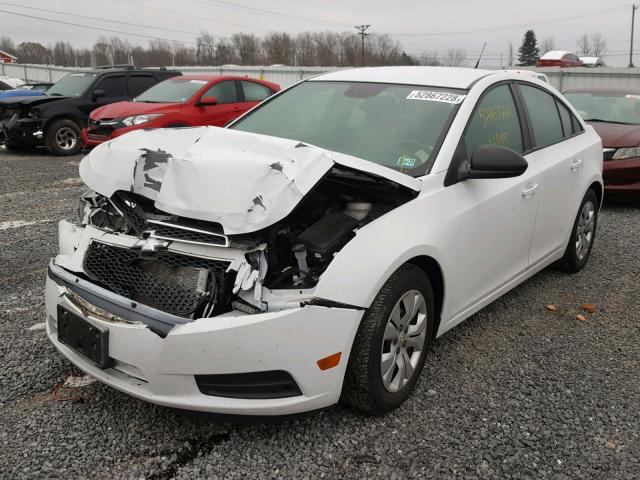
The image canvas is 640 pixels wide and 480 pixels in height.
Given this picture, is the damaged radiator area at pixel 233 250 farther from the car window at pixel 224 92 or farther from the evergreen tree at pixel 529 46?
the evergreen tree at pixel 529 46

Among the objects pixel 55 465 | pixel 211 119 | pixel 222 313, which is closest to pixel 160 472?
pixel 55 465

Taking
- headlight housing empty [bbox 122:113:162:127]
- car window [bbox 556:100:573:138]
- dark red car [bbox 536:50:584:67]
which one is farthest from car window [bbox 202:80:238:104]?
dark red car [bbox 536:50:584:67]

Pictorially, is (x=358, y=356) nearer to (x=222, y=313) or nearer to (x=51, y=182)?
(x=222, y=313)

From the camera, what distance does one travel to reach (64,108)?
38.2 ft

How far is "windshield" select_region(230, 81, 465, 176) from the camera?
325 cm

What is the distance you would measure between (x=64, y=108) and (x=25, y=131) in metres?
0.86

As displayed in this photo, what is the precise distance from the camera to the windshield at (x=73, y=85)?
39.8 ft

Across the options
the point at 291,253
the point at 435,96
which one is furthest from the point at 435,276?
the point at 435,96

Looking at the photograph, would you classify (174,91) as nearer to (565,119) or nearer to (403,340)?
(565,119)

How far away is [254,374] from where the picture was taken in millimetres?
2389

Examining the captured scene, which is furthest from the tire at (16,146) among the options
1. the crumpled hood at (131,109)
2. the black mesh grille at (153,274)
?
the black mesh grille at (153,274)

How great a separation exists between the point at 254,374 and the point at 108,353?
63 cm

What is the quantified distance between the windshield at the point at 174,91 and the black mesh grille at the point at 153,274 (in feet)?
26.4

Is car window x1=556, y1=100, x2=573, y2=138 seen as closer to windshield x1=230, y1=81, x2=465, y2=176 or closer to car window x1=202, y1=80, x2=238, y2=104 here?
windshield x1=230, y1=81, x2=465, y2=176
